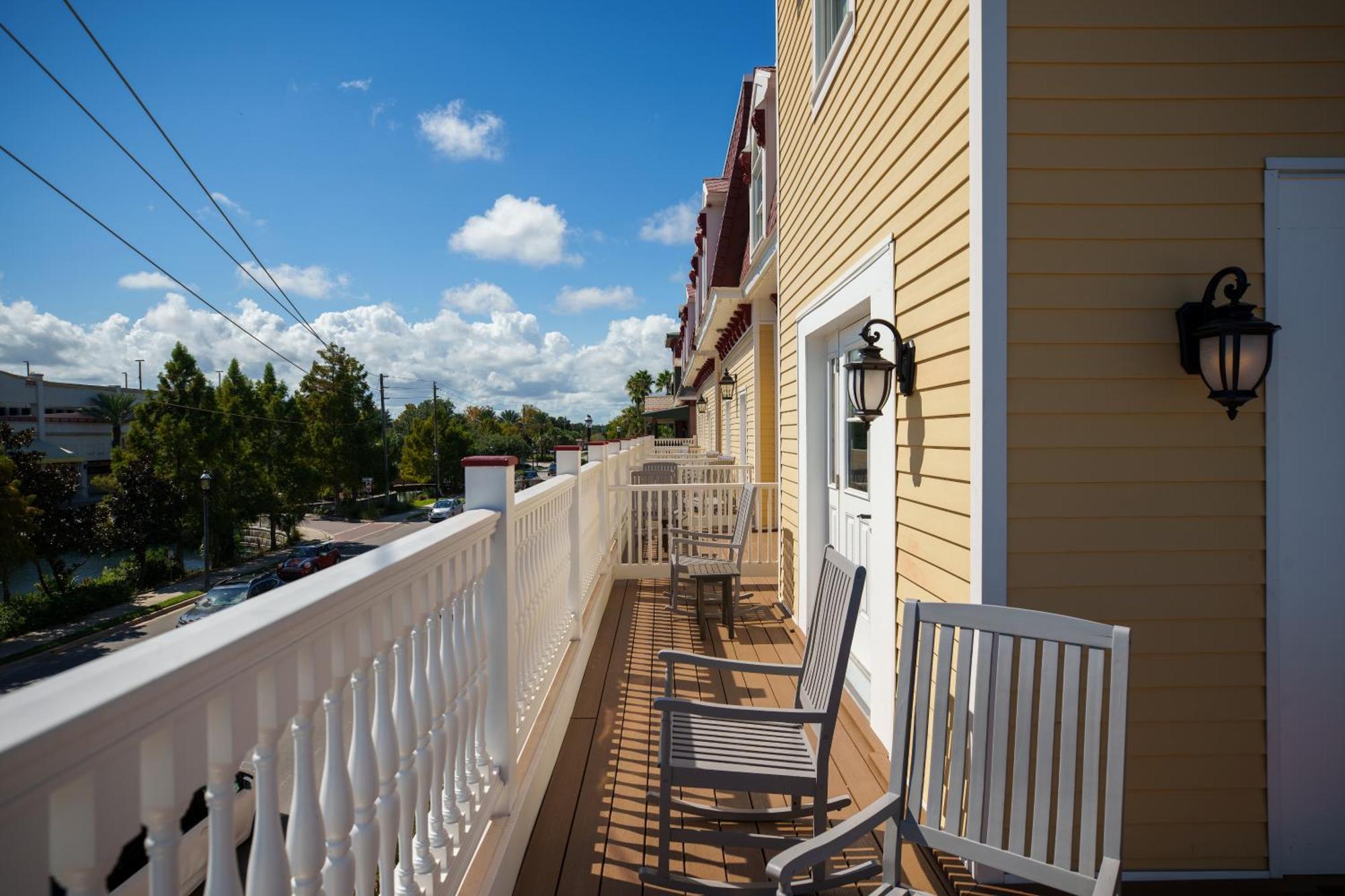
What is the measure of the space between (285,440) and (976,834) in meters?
38.4

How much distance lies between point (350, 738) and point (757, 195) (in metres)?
7.28

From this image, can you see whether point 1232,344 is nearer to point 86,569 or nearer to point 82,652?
point 82,652

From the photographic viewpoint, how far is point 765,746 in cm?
232

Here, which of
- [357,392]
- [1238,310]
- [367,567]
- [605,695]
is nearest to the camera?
[367,567]

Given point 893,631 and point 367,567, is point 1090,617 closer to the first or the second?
point 893,631

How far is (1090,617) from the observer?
223 cm

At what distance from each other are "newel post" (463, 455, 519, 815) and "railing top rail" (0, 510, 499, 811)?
34.5 inches

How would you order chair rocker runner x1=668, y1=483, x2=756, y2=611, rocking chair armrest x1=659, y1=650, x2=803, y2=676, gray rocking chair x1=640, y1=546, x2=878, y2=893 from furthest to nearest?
chair rocker runner x1=668, y1=483, x2=756, y2=611
rocking chair armrest x1=659, y1=650, x2=803, y2=676
gray rocking chair x1=640, y1=546, x2=878, y2=893

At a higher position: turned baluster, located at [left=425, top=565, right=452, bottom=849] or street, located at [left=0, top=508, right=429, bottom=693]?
turned baluster, located at [left=425, top=565, right=452, bottom=849]

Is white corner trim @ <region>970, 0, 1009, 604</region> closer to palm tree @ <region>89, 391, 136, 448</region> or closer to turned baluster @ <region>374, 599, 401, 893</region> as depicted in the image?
turned baluster @ <region>374, 599, 401, 893</region>

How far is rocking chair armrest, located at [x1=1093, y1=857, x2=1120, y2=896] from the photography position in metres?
1.48

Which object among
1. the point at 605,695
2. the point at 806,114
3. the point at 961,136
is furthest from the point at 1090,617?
the point at 806,114

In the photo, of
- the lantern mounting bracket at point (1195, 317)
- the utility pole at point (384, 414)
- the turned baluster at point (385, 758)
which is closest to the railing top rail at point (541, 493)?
the turned baluster at point (385, 758)

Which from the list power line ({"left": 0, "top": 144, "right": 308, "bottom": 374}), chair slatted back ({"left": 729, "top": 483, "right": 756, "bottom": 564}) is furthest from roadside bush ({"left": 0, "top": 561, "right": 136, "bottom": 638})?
chair slatted back ({"left": 729, "top": 483, "right": 756, "bottom": 564})
